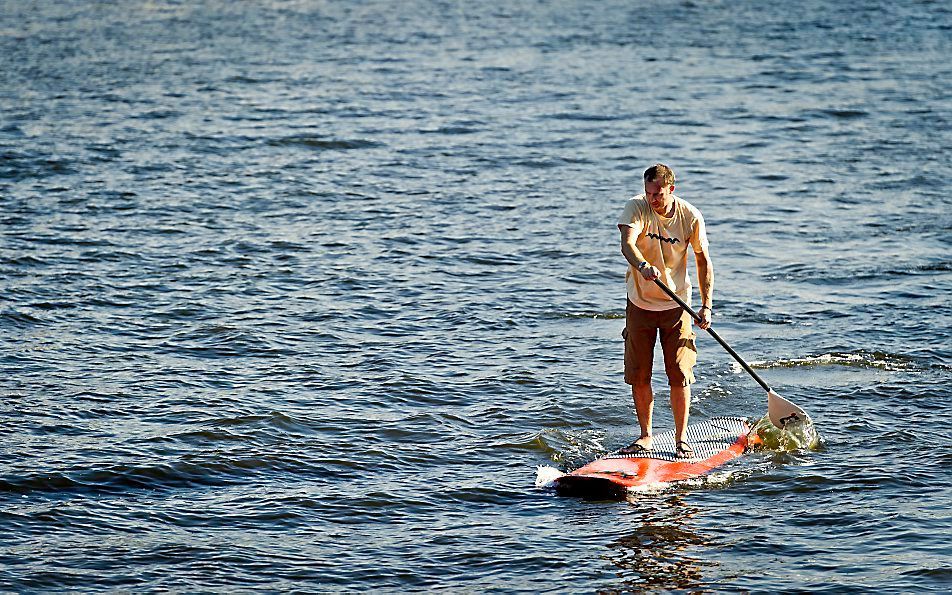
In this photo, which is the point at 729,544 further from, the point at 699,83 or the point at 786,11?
the point at 786,11

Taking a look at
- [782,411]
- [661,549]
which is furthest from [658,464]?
[782,411]

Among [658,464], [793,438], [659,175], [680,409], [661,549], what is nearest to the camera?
[661,549]

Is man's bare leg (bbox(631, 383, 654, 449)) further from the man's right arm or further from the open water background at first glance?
the man's right arm

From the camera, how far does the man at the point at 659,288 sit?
8516mm

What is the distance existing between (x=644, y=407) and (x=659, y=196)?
1.58 meters

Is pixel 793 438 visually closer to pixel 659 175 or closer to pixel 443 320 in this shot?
pixel 659 175

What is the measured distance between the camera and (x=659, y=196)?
8.46 m

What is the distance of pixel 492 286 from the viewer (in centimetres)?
1366

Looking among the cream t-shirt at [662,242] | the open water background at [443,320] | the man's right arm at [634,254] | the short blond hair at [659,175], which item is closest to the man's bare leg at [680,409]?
the open water background at [443,320]

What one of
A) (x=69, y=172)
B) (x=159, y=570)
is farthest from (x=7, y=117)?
(x=159, y=570)

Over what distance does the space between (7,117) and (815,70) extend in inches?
589

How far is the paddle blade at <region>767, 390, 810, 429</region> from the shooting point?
9445 mm

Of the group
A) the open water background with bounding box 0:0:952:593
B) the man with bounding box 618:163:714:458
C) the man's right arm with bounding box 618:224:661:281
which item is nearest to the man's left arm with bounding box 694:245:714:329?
the man with bounding box 618:163:714:458

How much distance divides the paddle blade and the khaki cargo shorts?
80cm
